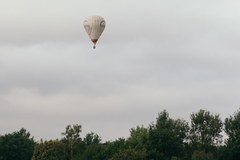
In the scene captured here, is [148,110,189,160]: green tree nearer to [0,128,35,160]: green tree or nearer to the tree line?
the tree line

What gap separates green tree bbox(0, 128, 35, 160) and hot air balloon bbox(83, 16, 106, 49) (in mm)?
64356

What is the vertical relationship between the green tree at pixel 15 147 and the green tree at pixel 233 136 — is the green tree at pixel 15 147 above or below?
above

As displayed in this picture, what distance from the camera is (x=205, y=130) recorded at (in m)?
96.2

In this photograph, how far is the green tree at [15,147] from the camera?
424ft

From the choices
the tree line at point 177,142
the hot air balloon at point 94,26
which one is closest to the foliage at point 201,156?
the tree line at point 177,142

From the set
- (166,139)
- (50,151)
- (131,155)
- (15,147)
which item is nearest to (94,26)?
(131,155)

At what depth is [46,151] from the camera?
360 feet

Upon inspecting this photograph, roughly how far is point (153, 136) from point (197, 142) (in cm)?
763

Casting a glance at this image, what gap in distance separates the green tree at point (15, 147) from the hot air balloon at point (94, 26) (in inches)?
2534

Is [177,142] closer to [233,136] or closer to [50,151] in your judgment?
[233,136]

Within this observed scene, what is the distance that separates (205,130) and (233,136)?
6846 millimetres

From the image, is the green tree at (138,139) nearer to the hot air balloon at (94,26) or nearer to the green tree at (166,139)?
the green tree at (166,139)

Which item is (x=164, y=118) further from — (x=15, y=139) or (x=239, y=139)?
(x=15, y=139)

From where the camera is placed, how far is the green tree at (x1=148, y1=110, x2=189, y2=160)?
92738mm
